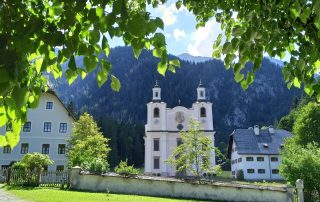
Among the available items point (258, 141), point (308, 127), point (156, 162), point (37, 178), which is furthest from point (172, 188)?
point (258, 141)

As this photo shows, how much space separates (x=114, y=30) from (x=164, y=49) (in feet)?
1.65

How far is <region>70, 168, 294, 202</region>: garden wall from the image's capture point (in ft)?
75.5

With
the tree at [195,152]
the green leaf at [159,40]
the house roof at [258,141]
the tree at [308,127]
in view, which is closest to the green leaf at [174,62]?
the green leaf at [159,40]

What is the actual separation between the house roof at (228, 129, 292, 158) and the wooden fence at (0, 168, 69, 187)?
45.5 metres

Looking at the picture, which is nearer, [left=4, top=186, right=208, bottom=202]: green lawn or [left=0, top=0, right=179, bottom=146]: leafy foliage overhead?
[left=0, top=0, right=179, bottom=146]: leafy foliage overhead

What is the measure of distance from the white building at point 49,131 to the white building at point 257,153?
31.8 metres

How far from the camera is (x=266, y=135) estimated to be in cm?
6950

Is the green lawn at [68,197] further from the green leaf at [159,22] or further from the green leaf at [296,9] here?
the green leaf at [159,22]

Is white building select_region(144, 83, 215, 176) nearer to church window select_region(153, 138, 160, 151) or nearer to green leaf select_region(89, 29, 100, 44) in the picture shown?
church window select_region(153, 138, 160, 151)

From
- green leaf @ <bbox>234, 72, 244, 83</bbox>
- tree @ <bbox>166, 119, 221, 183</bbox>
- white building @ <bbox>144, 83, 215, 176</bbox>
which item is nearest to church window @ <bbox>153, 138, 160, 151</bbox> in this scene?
white building @ <bbox>144, 83, 215, 176</bbox>

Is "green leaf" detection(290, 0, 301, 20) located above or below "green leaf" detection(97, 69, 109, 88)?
above

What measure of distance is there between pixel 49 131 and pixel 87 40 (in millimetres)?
46639

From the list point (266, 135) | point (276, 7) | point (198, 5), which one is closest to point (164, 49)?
point (276, 7)

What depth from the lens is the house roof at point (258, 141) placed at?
213 feet
